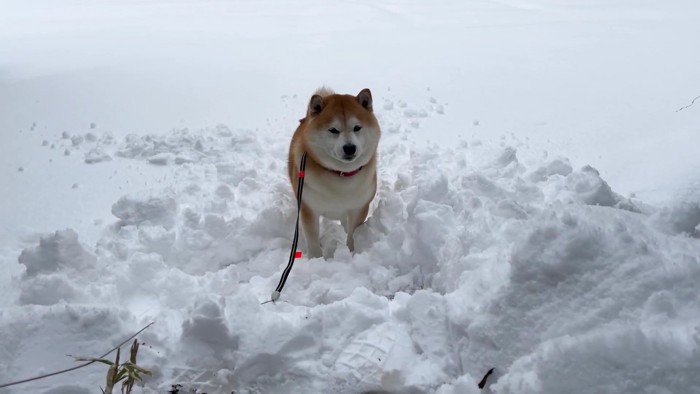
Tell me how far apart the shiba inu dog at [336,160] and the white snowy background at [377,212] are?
0.23m

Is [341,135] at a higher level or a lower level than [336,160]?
higher

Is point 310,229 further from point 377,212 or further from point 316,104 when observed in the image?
point 316,104

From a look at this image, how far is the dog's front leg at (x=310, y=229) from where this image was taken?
120 inches

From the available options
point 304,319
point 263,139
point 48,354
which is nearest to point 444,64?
point 263,139

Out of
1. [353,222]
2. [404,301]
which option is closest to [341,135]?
[353,222]

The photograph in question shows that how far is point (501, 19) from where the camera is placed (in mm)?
8078

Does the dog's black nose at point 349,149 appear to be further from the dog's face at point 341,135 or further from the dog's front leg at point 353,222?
the dog's front leg at point 353,222

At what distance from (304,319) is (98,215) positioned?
6.23 ft

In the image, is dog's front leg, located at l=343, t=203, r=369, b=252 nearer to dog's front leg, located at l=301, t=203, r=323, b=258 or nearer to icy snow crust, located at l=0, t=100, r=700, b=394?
icy snow crust, located at l=0, t=100, r=700, b=394

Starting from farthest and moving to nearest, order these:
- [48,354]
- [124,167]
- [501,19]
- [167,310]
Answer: [501,19] → [124,167] → [167,310] → [48,354]

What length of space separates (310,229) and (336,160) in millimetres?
449

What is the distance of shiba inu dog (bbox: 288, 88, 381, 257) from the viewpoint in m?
2.91

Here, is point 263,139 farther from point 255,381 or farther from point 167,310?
point 255,381

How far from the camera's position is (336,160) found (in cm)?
293
